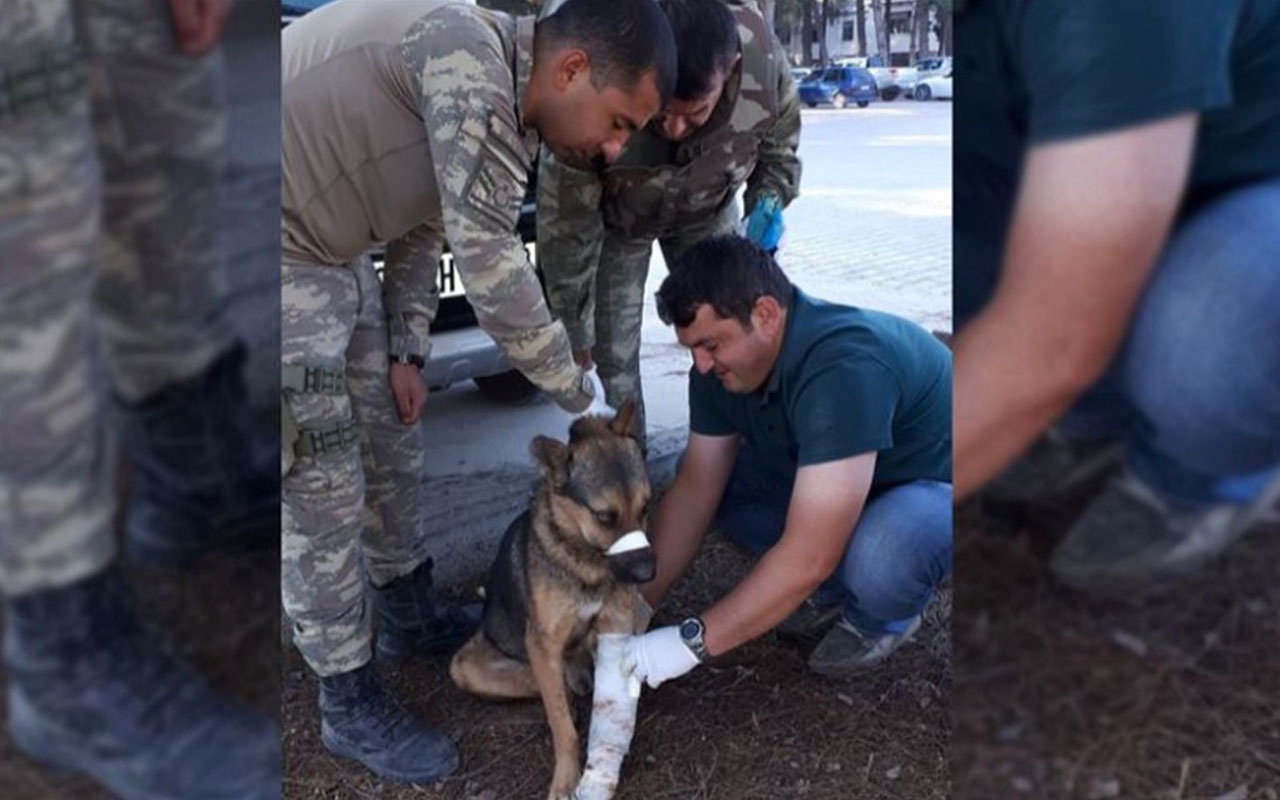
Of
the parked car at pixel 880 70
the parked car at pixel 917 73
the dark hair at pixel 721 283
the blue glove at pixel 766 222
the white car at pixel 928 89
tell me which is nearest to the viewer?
the dark hair at pixel 721 283

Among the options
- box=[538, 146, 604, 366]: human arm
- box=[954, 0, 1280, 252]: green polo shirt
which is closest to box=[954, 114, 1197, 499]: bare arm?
box=[954, 0, 1280, 252]: green polo shirt

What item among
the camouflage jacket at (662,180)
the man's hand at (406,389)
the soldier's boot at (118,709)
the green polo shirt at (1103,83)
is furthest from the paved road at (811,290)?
the soldier's boot at (118,709)

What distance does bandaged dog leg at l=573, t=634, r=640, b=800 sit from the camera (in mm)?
2689

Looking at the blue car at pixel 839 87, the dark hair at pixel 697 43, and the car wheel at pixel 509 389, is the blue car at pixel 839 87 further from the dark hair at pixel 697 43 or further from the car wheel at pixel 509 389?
the dark hair at pixel 697 43

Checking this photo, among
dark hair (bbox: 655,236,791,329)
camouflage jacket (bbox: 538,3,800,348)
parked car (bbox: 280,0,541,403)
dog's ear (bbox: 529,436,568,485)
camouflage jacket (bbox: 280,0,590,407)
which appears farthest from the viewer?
parked car (bbox: 280,0,541,403)

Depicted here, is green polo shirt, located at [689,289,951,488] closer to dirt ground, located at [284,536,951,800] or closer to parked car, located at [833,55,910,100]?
dirt ground, located at [284,536,951,800]

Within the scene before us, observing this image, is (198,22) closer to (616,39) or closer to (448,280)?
(616,39)

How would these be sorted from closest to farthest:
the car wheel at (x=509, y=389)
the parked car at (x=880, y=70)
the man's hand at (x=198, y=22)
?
the man's hand at (x=198, y=22)
the car wheel at (x=509, y=389)
the parked car at (x=880, y=70)

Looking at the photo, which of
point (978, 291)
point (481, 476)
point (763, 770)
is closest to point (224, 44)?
point (978, 291)

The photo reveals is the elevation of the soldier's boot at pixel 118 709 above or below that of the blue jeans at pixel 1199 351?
below

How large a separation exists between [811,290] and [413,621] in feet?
16.5

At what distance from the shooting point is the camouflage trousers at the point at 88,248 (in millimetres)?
1357

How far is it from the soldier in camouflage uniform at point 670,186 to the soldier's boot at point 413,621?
0.80 m

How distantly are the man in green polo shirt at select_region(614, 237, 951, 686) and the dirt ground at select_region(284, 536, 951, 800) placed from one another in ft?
0.38
